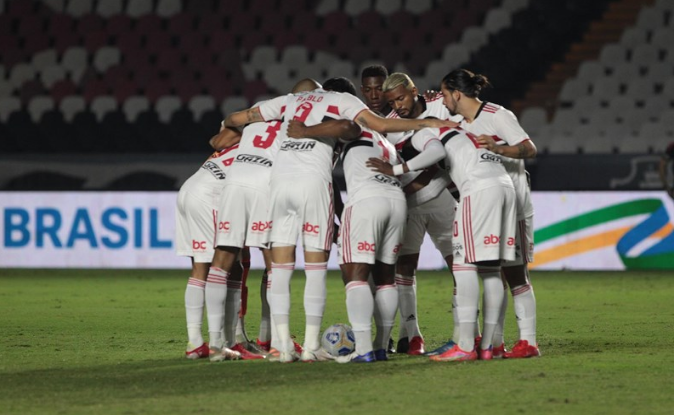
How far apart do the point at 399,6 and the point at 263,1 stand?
278 centimetres

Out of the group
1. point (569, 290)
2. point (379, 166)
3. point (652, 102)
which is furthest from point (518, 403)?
point (652, 102)

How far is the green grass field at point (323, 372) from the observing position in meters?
5.27

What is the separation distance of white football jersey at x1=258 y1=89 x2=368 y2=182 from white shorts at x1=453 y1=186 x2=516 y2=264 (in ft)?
2.90

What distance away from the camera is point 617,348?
7.53 meters

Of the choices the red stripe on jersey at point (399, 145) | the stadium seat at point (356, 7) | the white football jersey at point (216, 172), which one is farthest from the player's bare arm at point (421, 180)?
the stadium seat at point (356, 7)

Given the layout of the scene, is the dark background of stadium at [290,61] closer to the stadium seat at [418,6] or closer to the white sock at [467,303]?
the stadium seat at [418,6]

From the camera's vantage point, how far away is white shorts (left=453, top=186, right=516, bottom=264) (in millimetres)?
6805

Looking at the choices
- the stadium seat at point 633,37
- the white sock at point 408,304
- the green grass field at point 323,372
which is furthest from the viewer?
the stadium seat at point 633,37

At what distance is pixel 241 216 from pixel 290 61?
549 inches

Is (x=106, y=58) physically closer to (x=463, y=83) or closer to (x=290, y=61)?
(x=290, y=61)

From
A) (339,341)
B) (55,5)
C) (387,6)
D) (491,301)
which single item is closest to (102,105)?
(55,5)

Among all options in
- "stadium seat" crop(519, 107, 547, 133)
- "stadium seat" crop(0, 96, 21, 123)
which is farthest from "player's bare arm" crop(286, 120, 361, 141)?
"stadium seat" crop(0, 96, 21, 123)

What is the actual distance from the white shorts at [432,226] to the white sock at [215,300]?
4.26 ft

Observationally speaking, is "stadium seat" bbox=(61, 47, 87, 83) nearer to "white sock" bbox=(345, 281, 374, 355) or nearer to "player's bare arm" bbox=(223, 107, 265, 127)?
"player's bare arm" bbox=(223, 107, 265, 127)
